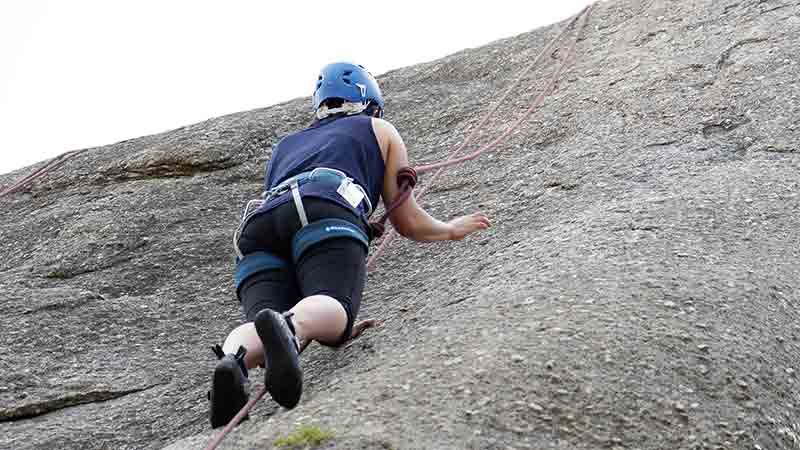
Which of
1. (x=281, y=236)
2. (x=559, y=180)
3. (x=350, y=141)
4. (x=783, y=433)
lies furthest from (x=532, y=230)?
(x=783, y=433)

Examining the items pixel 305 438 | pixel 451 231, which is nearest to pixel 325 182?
pixel 451 231

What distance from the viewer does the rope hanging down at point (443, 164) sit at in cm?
423

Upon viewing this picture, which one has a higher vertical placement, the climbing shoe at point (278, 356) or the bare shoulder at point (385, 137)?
the bare shoulder at point (385, 137)

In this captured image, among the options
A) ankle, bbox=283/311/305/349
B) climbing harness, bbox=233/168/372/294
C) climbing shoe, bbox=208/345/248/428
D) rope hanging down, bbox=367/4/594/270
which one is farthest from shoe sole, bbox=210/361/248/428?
rope hanging down, bbox=367/4/594/270

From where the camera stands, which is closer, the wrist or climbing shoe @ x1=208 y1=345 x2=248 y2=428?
climbing shoe @ x1=208 y1=345 x2=248 y2=428

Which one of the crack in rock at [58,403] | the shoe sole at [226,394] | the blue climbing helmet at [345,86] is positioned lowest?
the crack in rock at [58,403]

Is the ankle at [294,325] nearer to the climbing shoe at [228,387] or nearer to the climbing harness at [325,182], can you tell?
the climbing shoe at [228,387]

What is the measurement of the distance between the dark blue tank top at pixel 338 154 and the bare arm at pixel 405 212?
0.17 ft

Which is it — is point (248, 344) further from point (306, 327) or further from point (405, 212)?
point (405, 212)

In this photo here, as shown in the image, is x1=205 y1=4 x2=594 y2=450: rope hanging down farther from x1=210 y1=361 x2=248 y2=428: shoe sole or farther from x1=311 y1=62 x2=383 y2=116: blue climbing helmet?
Result: x1=311 y1=62 x2=383 y2=116: blue climbing helmet

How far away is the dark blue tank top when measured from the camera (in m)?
5.08

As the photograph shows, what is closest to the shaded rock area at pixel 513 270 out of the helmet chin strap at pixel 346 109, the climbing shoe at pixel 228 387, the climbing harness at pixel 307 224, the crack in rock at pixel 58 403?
the crack in rock at pixel 58 403

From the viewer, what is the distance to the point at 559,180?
698 centimetres

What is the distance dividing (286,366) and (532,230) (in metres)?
2.62
